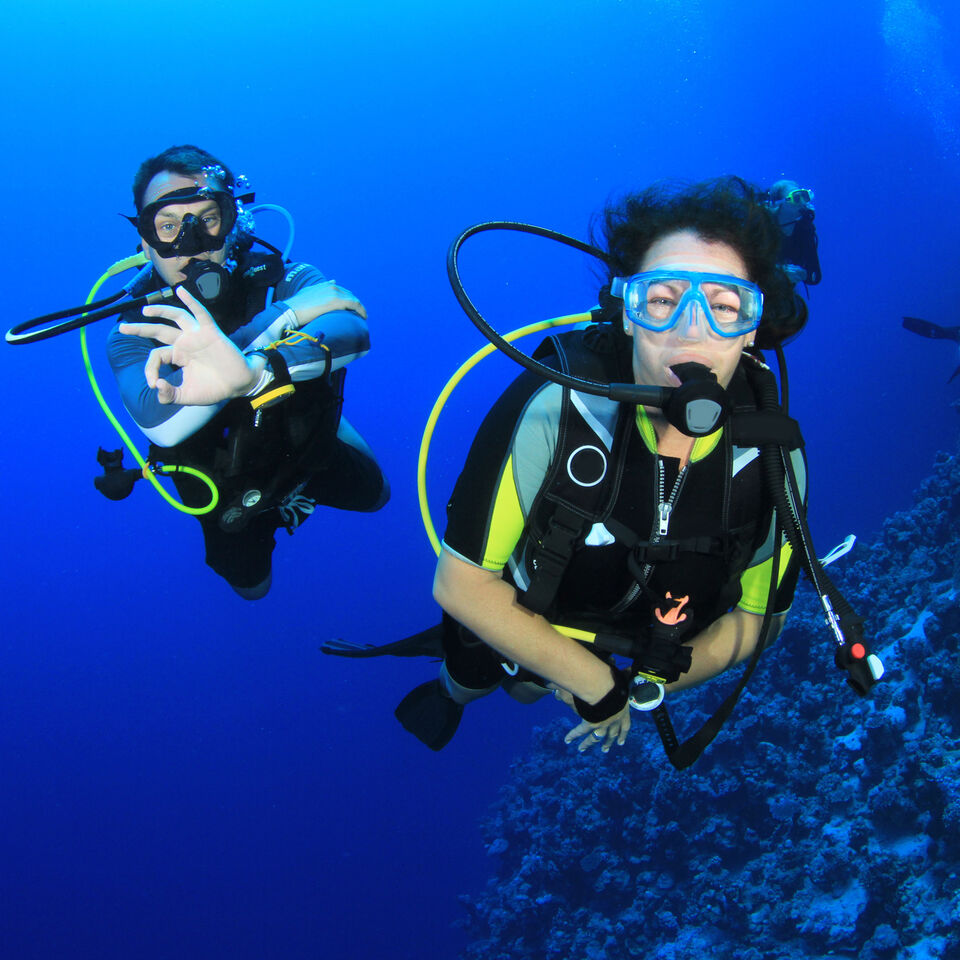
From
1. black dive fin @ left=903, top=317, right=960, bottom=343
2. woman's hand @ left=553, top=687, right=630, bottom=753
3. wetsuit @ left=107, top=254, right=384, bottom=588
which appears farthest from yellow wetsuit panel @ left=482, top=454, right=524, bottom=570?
black dive fin @ left=903, top=317, right=960, bottom=343

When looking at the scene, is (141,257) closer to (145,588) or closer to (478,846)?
(478,846)

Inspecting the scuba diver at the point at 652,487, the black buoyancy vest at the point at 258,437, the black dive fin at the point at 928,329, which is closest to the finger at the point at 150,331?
the black buoyancy vest at the point at 258,437

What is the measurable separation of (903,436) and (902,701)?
20.9m

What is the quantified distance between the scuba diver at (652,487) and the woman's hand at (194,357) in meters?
1.19

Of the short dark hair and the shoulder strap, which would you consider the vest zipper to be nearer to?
the shoulder strap

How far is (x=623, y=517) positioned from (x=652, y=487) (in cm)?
14

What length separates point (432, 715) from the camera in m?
3.80

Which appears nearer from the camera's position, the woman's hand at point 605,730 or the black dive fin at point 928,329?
the woman's hand at point 605,730

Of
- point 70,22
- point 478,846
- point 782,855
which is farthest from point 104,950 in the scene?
point 70,22

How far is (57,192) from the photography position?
37688mm

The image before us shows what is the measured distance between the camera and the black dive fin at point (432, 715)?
3740 mm

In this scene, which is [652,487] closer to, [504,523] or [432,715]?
[504,523]

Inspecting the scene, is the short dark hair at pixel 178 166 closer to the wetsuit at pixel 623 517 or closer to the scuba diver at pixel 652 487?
the scuba diver at pixel 652 487

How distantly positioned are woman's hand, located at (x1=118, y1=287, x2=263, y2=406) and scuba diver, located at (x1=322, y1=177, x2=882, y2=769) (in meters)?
1.19
